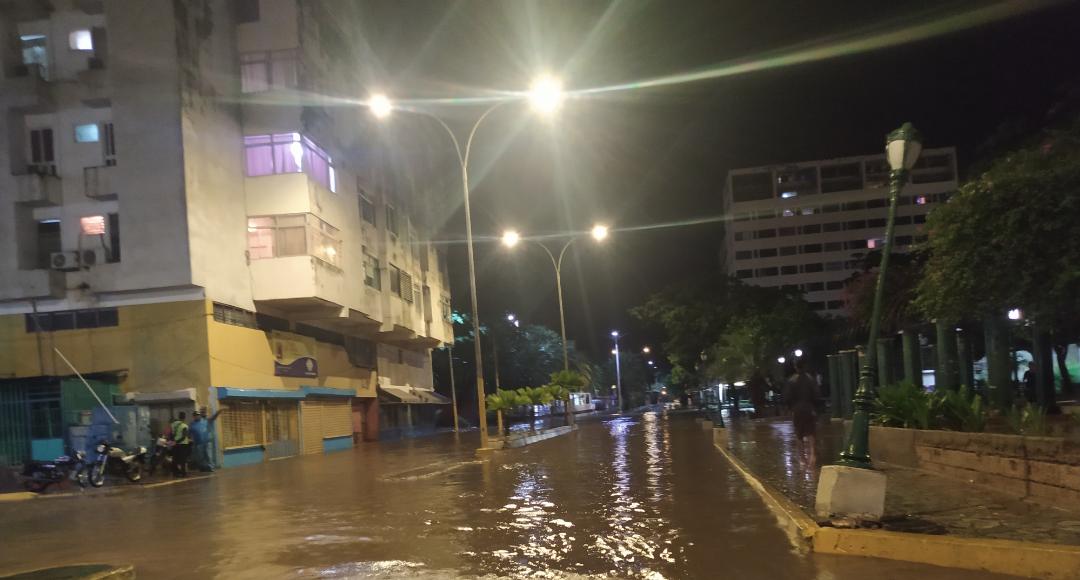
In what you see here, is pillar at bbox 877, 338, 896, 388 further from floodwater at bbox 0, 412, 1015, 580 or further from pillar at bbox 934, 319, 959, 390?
floodwater at bbox 0, 412, 1015, 580

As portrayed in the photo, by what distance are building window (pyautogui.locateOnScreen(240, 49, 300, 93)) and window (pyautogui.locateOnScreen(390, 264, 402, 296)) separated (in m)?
11.9

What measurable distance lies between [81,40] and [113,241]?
20.1ft

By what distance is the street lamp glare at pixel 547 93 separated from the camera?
1866 cm

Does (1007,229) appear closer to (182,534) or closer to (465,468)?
(465,468)

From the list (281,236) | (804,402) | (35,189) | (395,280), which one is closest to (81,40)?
(35,189)

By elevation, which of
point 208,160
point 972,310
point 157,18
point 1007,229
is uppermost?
point 157,18

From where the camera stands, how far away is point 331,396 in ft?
102

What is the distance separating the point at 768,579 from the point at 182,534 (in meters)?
7.04

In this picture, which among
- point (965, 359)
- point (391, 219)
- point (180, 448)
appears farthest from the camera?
point (391, 219)

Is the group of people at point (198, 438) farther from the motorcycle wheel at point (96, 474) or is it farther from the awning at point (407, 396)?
the awning at point (407, 396)

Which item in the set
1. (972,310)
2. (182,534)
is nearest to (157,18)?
(182,534)

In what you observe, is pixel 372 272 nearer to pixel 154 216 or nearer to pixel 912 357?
pixel 154 216

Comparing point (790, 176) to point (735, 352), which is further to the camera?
point (790, 176)

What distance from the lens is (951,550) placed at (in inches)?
247
